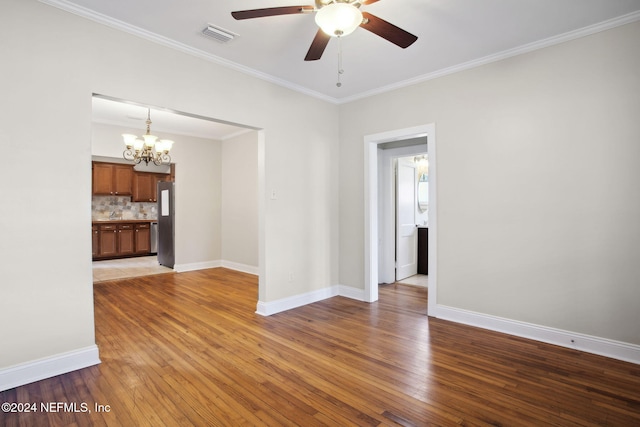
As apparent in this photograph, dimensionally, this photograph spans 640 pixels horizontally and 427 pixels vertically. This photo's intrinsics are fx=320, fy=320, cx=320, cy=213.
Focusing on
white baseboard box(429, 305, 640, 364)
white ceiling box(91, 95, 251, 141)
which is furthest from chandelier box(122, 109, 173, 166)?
white baseboard box(429, 305, 640, 364)

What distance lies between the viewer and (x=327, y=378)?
2.46 m

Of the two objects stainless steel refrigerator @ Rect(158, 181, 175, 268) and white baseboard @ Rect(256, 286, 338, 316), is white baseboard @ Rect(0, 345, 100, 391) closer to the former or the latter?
white baseboard @ Rect(256, 286, 338, 316)

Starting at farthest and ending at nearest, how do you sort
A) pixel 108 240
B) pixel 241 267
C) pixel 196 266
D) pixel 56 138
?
pixel 108 240
pixel 196 266
pixel 241 267
pixel 56 138

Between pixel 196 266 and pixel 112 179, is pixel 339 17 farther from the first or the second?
pixel 112 179

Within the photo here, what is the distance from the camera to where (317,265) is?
4578 millimetres

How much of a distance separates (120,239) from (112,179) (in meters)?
1.56

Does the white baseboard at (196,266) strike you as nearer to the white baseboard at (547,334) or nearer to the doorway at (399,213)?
the doorway at (399,213)

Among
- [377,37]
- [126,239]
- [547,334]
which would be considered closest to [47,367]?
[377,37]

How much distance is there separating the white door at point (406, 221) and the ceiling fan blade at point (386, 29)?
3657 millimetres

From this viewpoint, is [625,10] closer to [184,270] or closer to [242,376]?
[242,376]

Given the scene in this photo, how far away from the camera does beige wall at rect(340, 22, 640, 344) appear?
9.04 feet

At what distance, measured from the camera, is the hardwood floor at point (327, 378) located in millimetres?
2002

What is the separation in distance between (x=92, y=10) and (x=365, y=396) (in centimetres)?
365

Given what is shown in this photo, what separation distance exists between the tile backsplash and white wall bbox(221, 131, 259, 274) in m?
3.49
